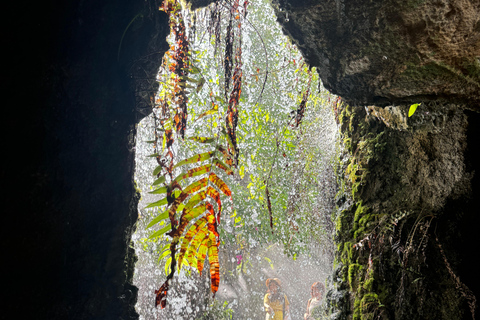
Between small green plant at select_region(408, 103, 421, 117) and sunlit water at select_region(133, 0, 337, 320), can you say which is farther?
sunlit water at select_region(133, 0, 337, 320)

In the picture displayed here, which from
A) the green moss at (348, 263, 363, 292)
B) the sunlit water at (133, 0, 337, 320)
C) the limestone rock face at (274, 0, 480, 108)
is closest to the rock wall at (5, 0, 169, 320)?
the limestone rock face at (274, 0, 480, 108)

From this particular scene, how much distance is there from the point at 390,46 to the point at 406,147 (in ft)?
1.64

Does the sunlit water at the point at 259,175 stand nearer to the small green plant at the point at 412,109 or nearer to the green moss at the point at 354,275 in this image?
the green moss at the point at 354,275

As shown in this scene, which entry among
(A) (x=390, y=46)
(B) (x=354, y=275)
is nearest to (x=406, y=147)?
(A) (x=390, y=46)

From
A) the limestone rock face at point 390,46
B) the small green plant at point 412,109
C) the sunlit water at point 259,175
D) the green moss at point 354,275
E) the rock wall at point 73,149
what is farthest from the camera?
the sunlit water at point 259,175

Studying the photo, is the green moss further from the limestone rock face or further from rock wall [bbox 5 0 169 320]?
rock wall [bbox 5 0 169 320]

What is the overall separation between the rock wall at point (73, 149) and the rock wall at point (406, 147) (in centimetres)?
84

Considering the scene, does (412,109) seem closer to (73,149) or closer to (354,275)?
(354,275)

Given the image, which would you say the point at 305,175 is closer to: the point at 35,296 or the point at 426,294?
the point at 426,294

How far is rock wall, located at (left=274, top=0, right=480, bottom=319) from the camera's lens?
764 millimetres

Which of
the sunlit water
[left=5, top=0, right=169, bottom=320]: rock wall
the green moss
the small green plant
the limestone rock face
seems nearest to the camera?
the limestone rock face

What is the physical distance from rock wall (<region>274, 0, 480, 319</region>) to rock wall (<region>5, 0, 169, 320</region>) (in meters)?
0.84

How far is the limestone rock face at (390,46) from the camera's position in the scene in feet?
2.31

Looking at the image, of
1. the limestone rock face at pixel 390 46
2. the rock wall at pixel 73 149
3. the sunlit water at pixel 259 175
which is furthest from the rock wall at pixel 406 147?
the sunlit water at pixel 259 175
